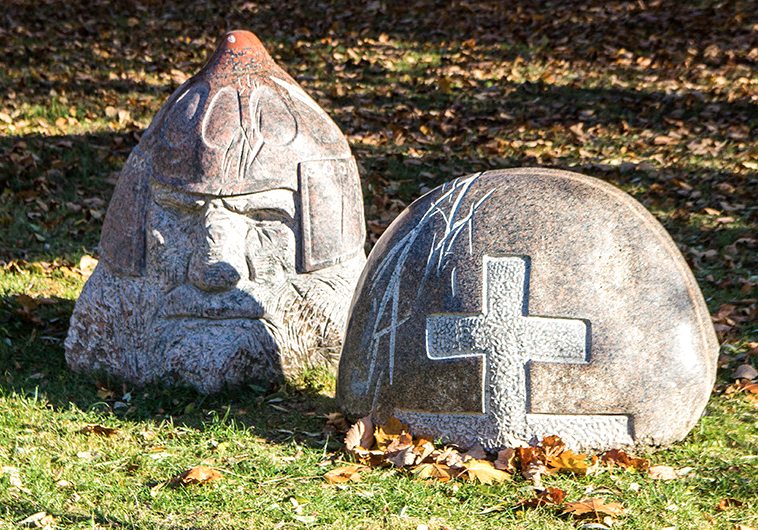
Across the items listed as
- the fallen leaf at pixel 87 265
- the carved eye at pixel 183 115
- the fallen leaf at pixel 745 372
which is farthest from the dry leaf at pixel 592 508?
the fallen leaf at pixel 87 265

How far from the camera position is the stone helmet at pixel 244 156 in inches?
170

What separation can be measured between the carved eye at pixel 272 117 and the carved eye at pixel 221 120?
0.10 meters

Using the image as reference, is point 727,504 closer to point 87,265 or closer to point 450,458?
point 450,458

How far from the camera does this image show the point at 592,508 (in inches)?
131

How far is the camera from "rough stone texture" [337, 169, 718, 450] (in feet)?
11.8

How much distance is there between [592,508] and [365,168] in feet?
18.5

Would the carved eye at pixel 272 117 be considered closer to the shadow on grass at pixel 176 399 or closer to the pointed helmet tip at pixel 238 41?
the pointed helmet tip at pixel 238 41

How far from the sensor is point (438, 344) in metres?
3.66

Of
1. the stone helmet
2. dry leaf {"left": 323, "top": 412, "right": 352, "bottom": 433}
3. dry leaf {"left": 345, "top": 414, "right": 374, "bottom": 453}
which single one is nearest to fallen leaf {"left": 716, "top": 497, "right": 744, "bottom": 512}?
dry leaf {"left": 345, "top": 414, "right": 374, "bottom": 453}

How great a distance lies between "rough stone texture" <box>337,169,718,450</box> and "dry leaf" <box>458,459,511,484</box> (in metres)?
0.13

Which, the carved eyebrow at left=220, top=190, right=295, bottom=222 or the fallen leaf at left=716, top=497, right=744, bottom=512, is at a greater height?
the carved eyebrow at left=220, top=190, right=295, bottom=222

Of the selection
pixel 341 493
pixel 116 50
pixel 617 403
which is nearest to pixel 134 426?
pixel 341 493

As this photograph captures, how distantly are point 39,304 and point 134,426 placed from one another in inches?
75.5

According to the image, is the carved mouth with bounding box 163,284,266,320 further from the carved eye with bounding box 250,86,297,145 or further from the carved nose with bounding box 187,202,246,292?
the carved eye with bounding box 250,86,297,145
